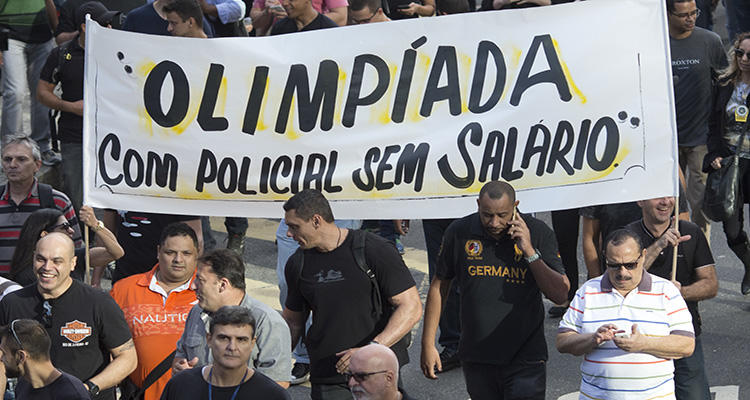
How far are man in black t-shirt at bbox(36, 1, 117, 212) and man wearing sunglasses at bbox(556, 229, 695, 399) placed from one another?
575 cm

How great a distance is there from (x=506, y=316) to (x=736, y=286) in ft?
13.2

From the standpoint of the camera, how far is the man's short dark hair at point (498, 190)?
7137mm

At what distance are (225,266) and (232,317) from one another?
554 mm

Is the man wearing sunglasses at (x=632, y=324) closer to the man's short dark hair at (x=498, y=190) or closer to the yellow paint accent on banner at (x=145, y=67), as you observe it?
the man's short dark hair at (x=498, y=190)

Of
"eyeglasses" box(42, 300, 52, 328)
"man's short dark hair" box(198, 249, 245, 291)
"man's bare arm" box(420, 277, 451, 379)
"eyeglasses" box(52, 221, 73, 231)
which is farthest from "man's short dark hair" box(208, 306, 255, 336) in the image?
"eyeglasses" box(52, 221, 73, 231)

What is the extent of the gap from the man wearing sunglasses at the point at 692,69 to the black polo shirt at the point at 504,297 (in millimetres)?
3357

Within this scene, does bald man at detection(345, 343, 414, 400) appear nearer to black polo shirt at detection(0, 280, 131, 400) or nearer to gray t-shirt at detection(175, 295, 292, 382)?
gray t-shirt at detection(175, 295, 292, 382)

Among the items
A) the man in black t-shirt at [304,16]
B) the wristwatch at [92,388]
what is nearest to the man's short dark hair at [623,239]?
the wristwatch at [92,388]

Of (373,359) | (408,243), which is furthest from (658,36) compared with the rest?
(408,243)

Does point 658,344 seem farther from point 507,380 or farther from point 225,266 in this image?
point 225,266

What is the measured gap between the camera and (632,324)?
264 inches

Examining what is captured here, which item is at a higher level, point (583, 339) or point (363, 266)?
point (363, 266)

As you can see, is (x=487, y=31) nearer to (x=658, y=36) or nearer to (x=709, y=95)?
(x=658, y=36)

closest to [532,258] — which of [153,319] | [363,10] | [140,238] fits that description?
[153,319]
